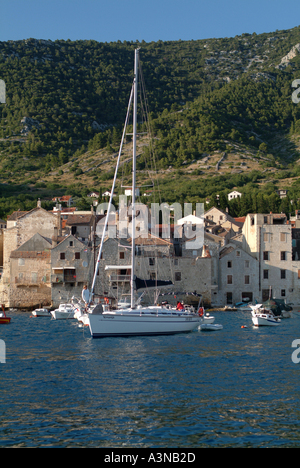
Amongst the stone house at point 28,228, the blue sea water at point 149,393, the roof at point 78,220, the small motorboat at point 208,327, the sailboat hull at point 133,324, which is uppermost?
the roof at point 78,220

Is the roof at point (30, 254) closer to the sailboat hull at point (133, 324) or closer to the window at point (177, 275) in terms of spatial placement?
the window at point (177, 275)

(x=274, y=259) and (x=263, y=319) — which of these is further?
(x=274, y=259)

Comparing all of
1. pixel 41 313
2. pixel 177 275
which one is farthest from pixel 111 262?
pixel 41 313

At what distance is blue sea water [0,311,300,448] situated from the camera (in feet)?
54.0

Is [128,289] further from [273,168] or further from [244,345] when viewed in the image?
[273,168]

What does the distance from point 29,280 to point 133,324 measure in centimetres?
3125

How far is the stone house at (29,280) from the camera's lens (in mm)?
64500

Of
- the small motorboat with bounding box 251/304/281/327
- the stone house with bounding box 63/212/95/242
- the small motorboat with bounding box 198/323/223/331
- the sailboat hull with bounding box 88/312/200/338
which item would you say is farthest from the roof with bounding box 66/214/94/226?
the sailboat hull with bounding box 88/312/200/338

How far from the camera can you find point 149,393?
21875mm

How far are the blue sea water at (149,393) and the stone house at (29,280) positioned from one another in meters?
27.8

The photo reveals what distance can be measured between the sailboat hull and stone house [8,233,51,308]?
29557 mm

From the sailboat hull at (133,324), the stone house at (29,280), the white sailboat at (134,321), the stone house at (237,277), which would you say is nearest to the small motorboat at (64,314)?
the stone house at (29,280)

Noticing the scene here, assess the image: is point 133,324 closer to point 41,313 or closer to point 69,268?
point 41,313

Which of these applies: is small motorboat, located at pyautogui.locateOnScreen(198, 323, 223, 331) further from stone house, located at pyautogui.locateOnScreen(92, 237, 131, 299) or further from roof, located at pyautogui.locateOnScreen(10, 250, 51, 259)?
roof, located at pyautogui.locateOnScreen(10, 250, 51, 259)
